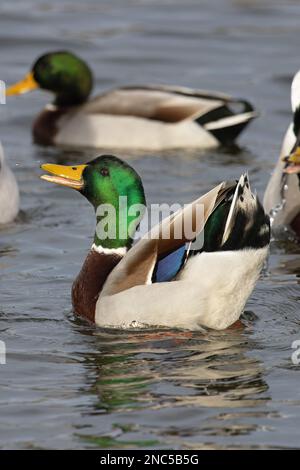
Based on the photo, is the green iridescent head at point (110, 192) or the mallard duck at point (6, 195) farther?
the mallard duck at point (6, 195)

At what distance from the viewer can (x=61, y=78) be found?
524 inches

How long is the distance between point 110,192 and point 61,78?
19.5 ft

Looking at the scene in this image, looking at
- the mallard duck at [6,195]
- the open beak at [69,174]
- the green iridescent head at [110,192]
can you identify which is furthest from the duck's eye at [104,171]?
the mallard duck at [6,195]

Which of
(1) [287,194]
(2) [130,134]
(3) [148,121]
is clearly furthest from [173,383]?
(3) [148,121]

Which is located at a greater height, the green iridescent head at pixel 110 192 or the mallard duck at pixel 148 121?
the green iridescent head at pixel 110 192

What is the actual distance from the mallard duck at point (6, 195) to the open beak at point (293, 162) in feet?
6.75

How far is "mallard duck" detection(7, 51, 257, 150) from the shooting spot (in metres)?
12.7

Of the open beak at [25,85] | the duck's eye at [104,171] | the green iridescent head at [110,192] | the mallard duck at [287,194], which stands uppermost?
the duck's eye at [104,171]

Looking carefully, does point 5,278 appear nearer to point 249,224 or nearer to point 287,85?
point 249,224

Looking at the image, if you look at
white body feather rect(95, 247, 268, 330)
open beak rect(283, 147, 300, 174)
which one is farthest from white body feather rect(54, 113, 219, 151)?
white body feather rect(95, 247, 268, 330)

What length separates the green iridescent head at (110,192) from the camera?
7.49 m

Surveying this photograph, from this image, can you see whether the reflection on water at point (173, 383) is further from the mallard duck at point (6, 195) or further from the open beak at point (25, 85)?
the open beak at point (25, 85)

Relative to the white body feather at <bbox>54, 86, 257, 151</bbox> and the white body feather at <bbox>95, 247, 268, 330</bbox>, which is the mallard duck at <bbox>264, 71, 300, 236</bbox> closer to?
the white body feather at <bbox>95, 247, 268, 330</bbox>

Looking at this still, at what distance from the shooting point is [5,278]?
335 inches
